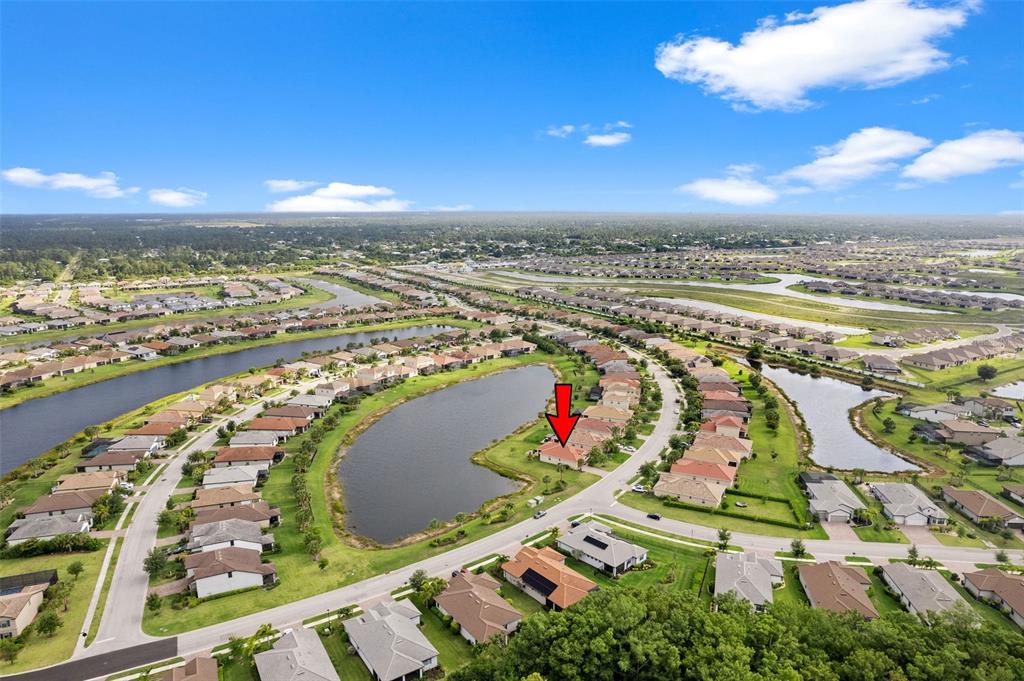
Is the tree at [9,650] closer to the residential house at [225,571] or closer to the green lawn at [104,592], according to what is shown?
the green lawn at [104,592]

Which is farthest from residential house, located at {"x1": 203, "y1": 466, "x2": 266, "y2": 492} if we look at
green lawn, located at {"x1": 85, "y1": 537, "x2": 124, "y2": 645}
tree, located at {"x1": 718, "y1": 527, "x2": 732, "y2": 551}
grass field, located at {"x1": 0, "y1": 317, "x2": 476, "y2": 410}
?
grass field, located at {"x1": 0, "y1": 317, "x2": 476, "y2": 410}

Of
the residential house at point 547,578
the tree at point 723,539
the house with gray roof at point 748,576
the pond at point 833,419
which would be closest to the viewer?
the house with gray roof at point 748,576

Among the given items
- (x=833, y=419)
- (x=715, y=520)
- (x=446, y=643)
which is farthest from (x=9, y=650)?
(x=833, y=419)

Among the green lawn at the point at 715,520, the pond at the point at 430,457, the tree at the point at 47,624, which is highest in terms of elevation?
the tree at the point at 47,624

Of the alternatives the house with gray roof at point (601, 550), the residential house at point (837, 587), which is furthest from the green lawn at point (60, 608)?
the residential house at point (837, 587)

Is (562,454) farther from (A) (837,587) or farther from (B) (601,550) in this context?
(A) (837,587)

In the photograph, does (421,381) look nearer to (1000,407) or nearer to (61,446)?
(61,446)

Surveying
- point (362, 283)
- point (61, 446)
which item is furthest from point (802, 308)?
point (61, 446)
